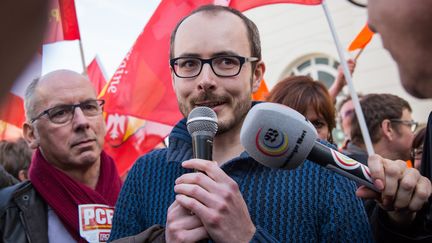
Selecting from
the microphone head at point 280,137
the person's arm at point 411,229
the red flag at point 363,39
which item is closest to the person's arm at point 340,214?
the person's arm at point 411,229

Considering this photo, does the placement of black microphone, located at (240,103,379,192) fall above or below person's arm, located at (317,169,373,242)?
above

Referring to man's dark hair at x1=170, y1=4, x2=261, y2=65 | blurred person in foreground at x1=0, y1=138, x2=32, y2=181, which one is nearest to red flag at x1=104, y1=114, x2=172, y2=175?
blurred person in foreground at x1=0, y1=138, x2=32, y2=181

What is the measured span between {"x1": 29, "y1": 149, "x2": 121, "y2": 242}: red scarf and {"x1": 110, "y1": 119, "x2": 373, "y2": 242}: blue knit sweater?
2.71 ft

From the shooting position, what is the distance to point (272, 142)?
1.16m

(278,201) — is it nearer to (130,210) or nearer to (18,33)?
(130,210)

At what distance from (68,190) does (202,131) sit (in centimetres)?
148

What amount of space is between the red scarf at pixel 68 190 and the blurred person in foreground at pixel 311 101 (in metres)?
1.03

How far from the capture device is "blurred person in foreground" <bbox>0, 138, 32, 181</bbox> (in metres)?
3.47

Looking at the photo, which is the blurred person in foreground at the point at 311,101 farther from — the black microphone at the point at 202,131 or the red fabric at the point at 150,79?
the red fabric at the point at 150,79

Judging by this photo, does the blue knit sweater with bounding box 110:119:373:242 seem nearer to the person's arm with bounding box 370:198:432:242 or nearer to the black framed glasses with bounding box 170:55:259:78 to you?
the person's arm with bounding box 370:198:432:242

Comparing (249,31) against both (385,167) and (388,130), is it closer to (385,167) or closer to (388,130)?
(385,167)

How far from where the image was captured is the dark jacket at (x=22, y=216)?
7.36 feet

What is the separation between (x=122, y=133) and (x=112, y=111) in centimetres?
67

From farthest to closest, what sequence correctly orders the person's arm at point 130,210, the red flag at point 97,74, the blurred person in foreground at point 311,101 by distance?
the red flag at point 97,74 → the blurred person in foreground at point 311,101 → the person's arm at point 130,210
